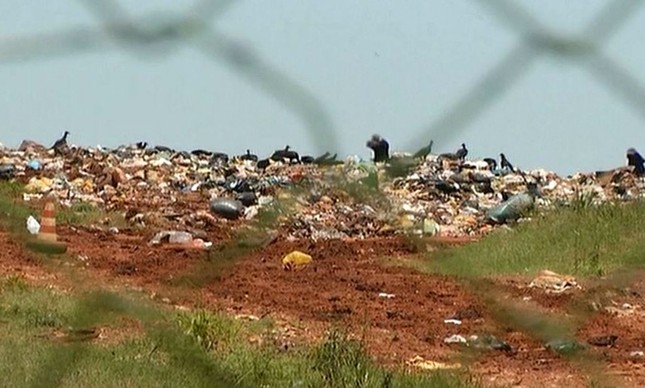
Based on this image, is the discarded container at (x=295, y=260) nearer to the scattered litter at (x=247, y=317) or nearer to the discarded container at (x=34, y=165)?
the scattered litter at (x=247, y=317)

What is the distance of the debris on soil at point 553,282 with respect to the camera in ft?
24.4

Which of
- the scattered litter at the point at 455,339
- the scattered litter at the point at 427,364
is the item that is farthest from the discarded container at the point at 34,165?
the scattered litter at the point at 427,364

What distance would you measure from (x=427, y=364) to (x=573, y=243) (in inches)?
165

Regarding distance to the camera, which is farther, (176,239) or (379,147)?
(176,239)

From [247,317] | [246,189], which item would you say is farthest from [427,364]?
[246,189]

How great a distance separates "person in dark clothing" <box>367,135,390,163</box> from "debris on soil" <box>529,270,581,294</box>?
20.0ft

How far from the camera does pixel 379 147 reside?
1316 mm

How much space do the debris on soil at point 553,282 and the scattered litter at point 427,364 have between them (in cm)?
242

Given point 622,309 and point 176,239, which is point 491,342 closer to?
point 622,309

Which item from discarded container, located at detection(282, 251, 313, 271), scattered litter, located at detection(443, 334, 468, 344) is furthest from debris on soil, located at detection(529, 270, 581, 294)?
scattered litter, located at detection(443, 334, 468, 344)

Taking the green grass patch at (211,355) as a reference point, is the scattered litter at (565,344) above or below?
above

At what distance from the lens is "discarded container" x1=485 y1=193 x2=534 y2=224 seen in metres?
10.8

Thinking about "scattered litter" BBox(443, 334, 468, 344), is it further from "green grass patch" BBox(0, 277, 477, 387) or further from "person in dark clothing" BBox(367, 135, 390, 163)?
"person in dark clothing" BBox(367, 135, 390, 163)

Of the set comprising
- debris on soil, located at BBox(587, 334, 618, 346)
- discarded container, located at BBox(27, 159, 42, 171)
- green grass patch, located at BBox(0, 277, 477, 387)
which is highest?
discarded container, located at BBox(27, 159, 42, 171)
